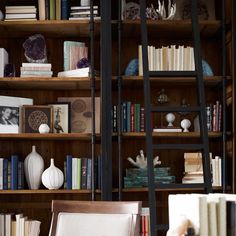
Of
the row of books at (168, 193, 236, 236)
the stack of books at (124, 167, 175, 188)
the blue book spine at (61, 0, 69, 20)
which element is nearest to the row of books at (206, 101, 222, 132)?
the stack of books at (124, 167, 175, 188)

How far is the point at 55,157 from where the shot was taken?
4465 millimetres

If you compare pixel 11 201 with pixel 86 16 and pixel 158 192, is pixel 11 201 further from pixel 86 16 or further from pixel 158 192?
pixel 86 16

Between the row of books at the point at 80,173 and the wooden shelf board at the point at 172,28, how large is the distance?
1.02 m

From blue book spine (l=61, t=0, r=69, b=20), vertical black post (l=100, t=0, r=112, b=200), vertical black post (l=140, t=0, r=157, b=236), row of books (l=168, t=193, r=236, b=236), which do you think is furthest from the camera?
blue book spine (l=61, t=0, r=69, b=20)

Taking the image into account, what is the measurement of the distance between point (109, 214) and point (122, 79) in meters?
1.40

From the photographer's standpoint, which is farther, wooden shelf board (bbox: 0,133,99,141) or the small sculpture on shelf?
the small sculpture on shelf

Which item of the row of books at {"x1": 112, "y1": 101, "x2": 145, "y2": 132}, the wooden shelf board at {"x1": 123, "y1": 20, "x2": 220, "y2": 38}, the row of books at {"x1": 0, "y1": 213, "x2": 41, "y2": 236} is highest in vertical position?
the wooden shelf board at {"x1": 123, "y1": 20, "x2": 220, "y2": 38}

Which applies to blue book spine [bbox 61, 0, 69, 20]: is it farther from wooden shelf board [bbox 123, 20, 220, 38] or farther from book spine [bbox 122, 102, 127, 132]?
book spine [bbox 122, 102, 127, 132]

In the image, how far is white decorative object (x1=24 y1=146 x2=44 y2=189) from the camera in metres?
4.18

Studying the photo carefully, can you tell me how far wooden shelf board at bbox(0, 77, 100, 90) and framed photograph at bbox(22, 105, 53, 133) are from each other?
185 millimetres

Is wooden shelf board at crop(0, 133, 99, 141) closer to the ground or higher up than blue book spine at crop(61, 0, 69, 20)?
closer to the ground

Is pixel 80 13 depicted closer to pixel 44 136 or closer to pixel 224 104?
pixel 44 136

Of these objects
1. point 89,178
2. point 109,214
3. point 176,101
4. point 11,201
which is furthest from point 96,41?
point 109,214

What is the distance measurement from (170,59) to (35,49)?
1.04 meters
